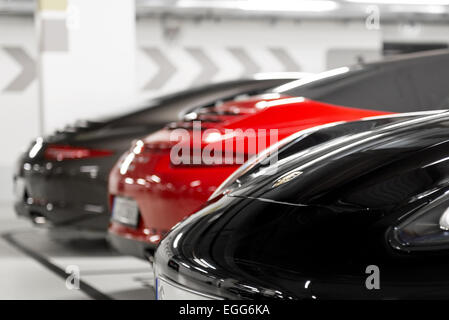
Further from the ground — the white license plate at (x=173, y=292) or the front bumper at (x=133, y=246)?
the white license plate at (x=173, y=292)

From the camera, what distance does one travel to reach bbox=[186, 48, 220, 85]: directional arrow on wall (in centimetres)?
1175

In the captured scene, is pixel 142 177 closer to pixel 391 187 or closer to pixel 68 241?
pixel 391 187

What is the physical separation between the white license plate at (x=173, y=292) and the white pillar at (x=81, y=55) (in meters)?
4.92

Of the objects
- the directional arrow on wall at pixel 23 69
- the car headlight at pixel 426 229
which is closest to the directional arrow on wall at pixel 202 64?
the directional arrow on wall at pixel 23 69

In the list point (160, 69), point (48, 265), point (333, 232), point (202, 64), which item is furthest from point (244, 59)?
point (333, 232)

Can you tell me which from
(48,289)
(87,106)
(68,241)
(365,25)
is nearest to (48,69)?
(87,106)

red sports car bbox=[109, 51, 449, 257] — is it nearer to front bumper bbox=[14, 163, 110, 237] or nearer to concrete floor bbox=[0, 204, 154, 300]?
concrete floor bbox=[0, 204, 154, 300]

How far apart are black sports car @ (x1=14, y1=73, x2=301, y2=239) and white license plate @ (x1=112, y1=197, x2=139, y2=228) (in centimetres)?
113

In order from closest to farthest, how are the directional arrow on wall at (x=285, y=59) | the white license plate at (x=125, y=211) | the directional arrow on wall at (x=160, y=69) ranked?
the white license plate at (x=125, y=211)
the directional arrow on wall at (x=160, y=69)
the directional arrow on wall at (x=285, y=59)

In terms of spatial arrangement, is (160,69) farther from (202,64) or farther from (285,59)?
(285,59)

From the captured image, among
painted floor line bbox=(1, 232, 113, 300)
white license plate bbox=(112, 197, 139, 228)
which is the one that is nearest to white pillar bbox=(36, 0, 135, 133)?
painted floor line bbox=(1, 232, 113, 300)

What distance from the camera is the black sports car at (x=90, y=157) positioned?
4746 mm

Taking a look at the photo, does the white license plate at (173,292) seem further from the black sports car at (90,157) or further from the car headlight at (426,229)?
the black sports car at (90,157)

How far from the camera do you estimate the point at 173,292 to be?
173cm
